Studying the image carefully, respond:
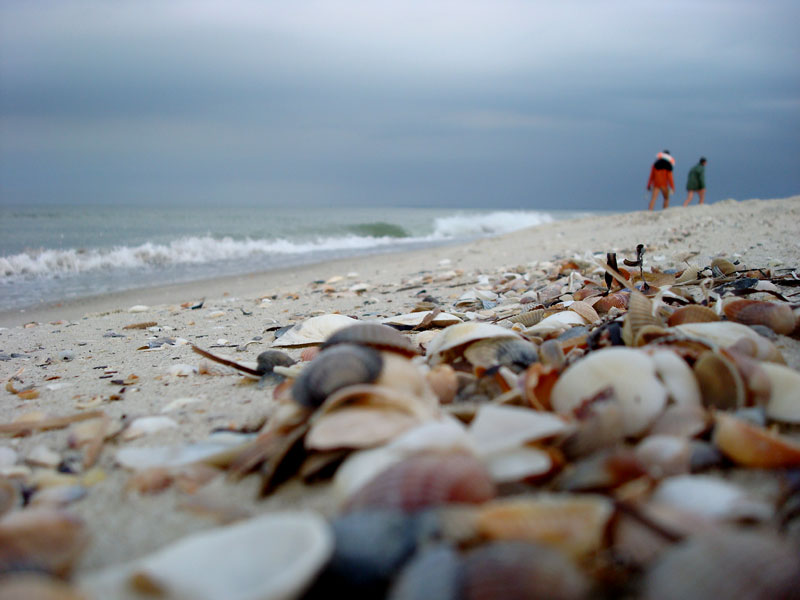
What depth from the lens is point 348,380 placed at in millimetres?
1386

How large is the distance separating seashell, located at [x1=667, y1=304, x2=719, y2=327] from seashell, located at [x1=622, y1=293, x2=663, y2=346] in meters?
0.10

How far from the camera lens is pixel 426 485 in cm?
96

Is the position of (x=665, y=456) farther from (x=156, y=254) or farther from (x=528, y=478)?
(x=156, y=254)

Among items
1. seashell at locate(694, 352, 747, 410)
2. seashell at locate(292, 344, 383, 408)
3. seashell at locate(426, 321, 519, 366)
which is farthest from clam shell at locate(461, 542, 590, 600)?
seashell at locate(426, 321, 519, 366)

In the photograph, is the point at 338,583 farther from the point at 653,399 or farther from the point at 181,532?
the point at 653,399

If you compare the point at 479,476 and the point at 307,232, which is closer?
the point at 479,476

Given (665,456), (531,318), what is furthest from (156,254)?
(665,456)

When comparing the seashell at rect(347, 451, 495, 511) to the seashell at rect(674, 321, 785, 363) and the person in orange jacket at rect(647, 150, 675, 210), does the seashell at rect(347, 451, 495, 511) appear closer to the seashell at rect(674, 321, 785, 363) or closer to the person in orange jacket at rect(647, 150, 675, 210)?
the seashell at rect(674, 321, 785, 363)

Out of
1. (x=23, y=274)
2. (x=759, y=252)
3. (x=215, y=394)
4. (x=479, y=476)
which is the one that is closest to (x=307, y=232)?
(x=23, y=274)

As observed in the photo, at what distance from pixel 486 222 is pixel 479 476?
2747 cm

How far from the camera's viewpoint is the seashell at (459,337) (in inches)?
77.5

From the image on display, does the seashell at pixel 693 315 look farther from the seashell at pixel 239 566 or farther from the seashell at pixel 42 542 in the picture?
the seashell at pixel 42 542

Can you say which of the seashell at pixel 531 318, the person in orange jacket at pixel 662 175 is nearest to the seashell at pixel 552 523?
the seashell at pixel 531 318

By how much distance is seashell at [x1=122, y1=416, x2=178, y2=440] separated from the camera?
173cm
